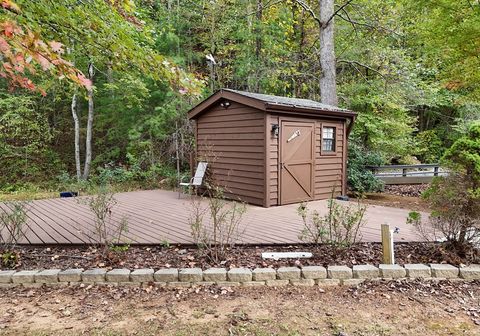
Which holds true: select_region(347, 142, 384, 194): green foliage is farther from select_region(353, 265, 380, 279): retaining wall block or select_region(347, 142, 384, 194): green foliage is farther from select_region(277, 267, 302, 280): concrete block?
select_region(277, 267, 302, 280): concrete block

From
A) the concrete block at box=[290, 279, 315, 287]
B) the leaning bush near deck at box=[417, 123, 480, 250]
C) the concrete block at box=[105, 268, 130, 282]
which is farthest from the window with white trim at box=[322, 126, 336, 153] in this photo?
the concrete block at box=[105, 268, 130, 282]

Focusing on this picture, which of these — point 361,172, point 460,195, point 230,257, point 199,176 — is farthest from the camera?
point 361,172

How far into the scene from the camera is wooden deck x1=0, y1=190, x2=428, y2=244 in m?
4.07

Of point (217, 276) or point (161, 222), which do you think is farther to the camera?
point (161, 222)

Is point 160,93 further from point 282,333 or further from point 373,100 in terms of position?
point 282,333

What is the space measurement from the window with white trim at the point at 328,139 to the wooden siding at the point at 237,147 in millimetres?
1804

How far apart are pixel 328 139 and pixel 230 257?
4819mm

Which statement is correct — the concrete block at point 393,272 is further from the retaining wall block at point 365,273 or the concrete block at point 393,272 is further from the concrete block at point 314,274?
the concrete block at point 314,274

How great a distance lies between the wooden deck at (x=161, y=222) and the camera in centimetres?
407

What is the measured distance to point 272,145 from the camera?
6227 millimetres

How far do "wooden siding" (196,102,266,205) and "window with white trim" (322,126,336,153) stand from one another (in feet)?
5.92

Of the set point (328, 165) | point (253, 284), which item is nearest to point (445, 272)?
point (253, 284)

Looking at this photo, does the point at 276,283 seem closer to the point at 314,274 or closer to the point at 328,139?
the point at 314,274

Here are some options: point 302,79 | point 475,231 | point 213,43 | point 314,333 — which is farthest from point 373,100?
point 314,333
